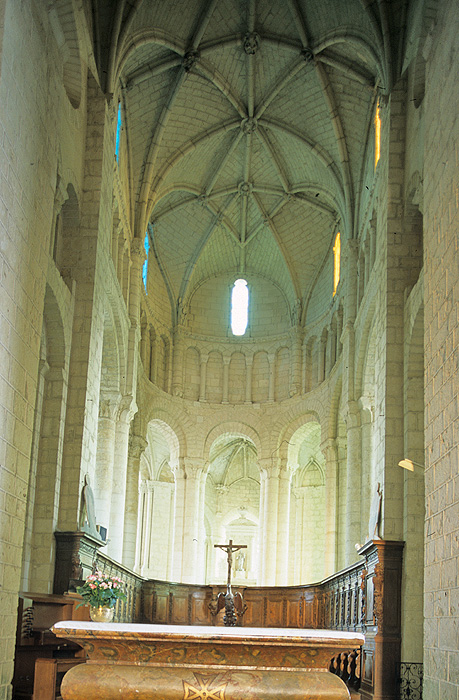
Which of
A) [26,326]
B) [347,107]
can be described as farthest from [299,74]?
[26,326]

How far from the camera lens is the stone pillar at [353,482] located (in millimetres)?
22859

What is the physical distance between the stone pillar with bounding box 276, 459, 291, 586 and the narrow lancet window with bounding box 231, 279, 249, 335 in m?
5.69

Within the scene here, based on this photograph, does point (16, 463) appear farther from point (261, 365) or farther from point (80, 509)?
point (261, 365)

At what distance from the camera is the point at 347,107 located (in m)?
23.8

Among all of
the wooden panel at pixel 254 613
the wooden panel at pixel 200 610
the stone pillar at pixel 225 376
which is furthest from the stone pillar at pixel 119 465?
the stone pillar at pixel 225 376

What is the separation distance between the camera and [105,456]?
75.5ft

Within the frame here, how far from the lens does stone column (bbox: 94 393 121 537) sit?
22.1m

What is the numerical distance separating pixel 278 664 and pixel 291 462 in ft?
79.0

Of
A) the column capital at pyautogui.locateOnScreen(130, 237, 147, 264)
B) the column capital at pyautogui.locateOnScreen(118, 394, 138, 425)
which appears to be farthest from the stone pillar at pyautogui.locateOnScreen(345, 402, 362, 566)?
the column capital at pyautogui.locateOnScreen(130, 237, 147, 264)

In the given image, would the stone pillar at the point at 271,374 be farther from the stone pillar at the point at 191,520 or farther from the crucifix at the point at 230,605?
the crucifix at the point at 230,605

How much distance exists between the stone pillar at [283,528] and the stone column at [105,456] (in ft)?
26.0

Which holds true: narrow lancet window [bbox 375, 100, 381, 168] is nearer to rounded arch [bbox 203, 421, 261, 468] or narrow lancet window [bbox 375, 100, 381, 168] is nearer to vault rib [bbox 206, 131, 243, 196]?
vault rib [bbox 206, 131, 243, 196]

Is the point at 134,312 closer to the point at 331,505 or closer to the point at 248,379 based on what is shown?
the point at 248,379

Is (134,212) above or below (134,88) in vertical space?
below
